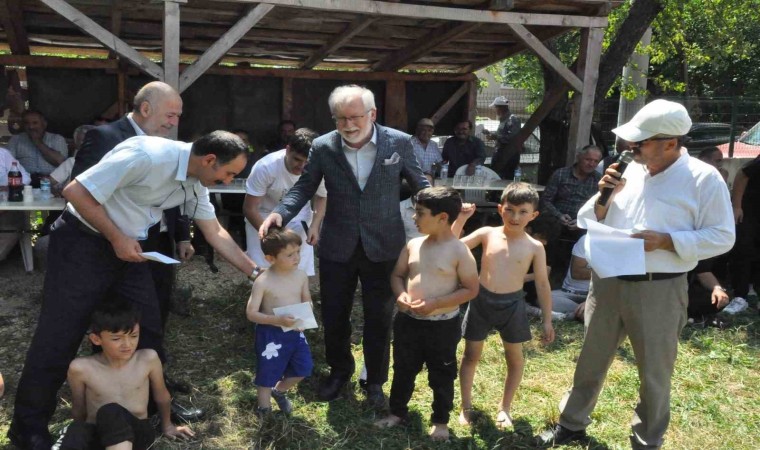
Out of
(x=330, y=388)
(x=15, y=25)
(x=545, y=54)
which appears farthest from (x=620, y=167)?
(x=15, y=25)

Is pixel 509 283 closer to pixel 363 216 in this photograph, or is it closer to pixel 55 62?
pixel 363 216

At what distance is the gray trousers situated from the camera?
3307 mm

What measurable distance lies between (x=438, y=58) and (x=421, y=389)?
675cm

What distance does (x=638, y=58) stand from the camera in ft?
47.3

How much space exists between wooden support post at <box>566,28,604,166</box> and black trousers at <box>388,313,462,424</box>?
435cm

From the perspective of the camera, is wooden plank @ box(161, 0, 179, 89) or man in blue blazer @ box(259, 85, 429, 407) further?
wooden plank @ box(161, 0, 179, 89)

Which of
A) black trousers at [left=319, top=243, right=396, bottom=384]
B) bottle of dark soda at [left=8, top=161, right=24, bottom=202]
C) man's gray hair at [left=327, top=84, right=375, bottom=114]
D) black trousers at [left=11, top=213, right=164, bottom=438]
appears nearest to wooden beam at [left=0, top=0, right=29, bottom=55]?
bottle of dark soda at [left=8, top=161, right=24, bottom=202]

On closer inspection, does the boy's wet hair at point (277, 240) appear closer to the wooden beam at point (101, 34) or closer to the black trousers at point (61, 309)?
the black trousers at point (61, 309)

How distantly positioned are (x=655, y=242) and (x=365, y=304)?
1.70 meters

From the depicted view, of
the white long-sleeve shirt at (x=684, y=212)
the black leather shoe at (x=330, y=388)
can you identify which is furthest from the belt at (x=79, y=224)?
the white long-sleeve shirt at (x=684, y=212)

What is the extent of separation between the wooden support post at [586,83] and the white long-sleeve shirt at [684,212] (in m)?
4.31

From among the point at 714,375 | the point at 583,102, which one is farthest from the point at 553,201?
the point at 714,375

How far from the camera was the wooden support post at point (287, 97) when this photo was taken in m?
10.1

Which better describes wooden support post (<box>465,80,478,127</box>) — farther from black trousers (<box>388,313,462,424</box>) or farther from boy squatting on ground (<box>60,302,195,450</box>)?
boy squatting on ground (<box>60,302,195,450</box>)
